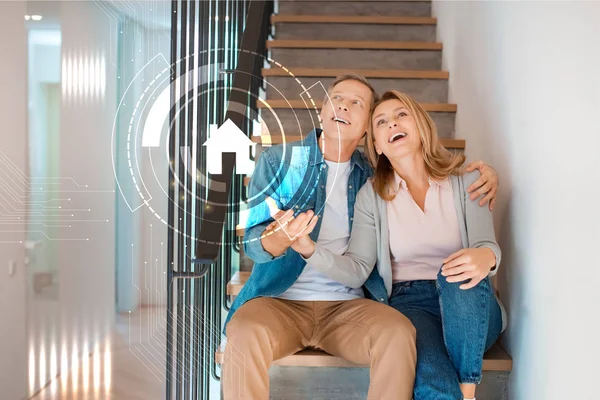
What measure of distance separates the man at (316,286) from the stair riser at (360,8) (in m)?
1.57

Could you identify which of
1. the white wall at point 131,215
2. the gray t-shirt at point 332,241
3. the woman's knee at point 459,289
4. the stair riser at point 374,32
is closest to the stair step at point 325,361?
the gray t-shirt at point 332,241

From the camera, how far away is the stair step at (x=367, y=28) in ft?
8.68

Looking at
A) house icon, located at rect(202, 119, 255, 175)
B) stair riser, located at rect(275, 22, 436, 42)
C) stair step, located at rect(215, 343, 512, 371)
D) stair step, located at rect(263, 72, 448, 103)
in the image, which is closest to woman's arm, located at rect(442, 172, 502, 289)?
stair step, located at rect(215, 343, 512, 371)

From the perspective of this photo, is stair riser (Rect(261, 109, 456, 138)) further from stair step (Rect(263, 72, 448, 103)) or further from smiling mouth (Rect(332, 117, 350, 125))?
smiling mouth (Rect(332, 117, 350, 125))

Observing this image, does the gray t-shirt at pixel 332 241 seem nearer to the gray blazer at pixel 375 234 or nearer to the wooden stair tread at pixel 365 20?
the gray blazer at pixel 375 234

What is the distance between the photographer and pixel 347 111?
1.32m

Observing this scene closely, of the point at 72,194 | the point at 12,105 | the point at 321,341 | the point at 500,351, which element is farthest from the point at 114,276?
the point at 500,351

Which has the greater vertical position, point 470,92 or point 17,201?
point 470,92

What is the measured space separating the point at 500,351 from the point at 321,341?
0.43m

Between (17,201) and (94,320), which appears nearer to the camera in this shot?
(17,201)

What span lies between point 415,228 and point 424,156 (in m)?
0.16

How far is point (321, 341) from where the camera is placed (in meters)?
1.34

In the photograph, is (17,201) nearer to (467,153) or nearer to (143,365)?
(143,365)

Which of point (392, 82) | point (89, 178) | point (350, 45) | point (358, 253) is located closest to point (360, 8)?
point (350, 45)
